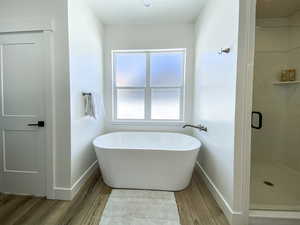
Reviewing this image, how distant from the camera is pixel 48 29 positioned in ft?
5.98

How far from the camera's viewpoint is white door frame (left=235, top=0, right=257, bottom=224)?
1421 millimetres

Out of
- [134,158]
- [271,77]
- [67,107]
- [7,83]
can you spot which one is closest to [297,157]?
[271,77]

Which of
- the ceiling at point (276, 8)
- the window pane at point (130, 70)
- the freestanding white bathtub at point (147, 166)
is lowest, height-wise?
the freestanding white bathtub at point (147, 166)

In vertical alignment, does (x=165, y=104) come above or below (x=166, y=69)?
below

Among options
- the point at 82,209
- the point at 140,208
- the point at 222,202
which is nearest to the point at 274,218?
the point at 222,202

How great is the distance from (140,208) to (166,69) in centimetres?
243

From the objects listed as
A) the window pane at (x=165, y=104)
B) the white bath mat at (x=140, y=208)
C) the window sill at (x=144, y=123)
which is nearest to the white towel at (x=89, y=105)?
the window sill at (x=144, y=123)

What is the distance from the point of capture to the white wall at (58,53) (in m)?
1.82

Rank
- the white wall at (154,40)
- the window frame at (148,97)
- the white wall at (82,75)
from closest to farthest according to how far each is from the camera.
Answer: the white wall at (82,75), the white wall at (154,40), the window frame at (148,97)

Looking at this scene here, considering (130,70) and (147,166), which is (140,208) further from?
(130,70)

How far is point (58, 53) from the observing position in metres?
1.86

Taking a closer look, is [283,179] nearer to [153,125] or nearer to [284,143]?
[284,143]

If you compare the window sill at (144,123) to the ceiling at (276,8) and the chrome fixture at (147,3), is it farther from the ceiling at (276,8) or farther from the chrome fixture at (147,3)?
the ceiling at (276,8)

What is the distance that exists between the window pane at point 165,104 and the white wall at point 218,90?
55 cm
